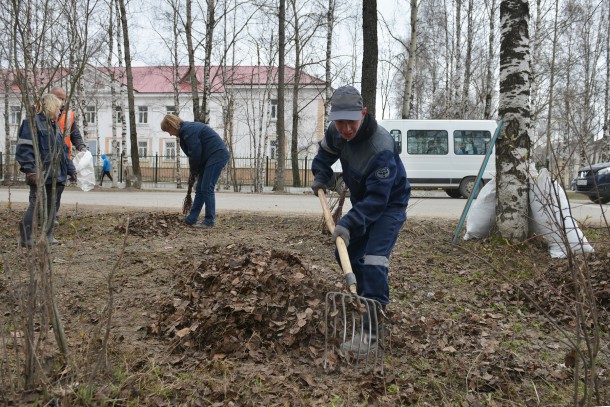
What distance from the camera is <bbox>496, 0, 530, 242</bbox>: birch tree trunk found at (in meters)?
5.82

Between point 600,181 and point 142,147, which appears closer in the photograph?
point 600,181

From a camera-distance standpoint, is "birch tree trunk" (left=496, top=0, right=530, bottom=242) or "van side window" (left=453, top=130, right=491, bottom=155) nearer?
"birch tree trunk" (left=496, top=0, right=530, bottom=242)

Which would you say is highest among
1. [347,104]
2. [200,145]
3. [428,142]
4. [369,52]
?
[369,52]

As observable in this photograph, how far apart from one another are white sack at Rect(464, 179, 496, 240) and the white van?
908 cm

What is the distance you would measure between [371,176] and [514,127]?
3.23 m

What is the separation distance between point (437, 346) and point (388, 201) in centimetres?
105

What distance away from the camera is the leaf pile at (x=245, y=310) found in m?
3.34

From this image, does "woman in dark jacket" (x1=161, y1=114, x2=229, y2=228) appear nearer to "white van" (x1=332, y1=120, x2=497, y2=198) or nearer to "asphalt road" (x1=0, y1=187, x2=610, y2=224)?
"asphalt road" (x1=0, y1=187, x2=610, y2=224)

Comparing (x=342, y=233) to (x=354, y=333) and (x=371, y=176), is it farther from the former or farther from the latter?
(x=354, y=333)

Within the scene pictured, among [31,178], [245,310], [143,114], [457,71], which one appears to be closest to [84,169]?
[31,178]

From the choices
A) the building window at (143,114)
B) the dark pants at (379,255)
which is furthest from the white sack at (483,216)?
the building window at (143,114)

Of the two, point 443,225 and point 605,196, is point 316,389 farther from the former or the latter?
point 605,196

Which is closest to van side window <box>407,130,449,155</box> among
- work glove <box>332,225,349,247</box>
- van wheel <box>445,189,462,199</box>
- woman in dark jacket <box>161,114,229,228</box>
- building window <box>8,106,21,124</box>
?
van wheel <box>445,189,462,199</box>

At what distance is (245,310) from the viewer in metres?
3.48
